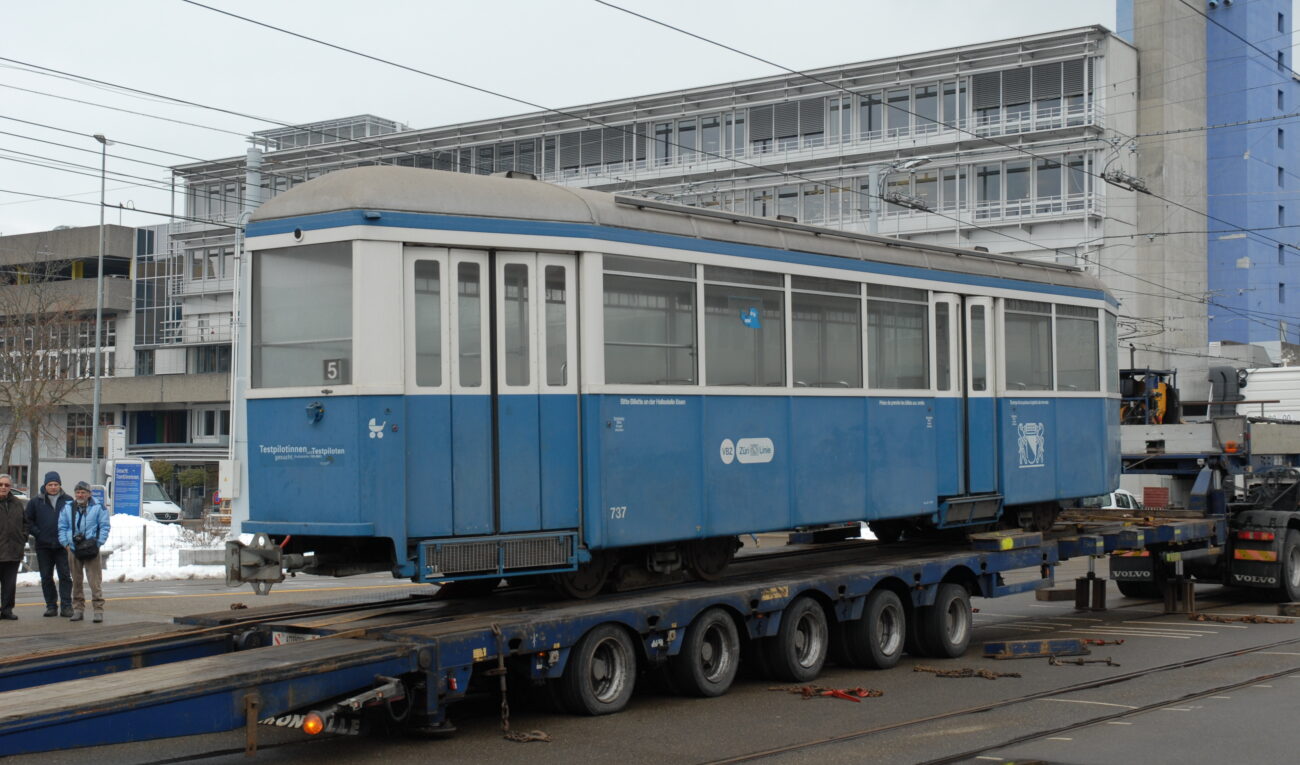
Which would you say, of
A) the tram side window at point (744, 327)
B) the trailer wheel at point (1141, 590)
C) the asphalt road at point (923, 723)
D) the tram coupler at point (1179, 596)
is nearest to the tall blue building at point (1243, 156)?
the trailer wheel at point (1141, 590)

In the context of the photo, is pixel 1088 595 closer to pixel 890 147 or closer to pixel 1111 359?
pixel 1111 359

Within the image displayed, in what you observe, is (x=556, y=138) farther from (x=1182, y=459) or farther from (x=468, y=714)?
(x=468, y=714)

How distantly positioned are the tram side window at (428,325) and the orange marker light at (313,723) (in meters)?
2.65

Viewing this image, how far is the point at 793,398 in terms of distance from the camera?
1300 centimetres

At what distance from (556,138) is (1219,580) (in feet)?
144

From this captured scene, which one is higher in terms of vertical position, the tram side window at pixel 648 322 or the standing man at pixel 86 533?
the tram side window at pixel 648 322

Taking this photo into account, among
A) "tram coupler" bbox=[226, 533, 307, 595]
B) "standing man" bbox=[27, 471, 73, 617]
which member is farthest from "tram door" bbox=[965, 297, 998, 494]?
"standing man" bbox=[27, 471, 73, 617]

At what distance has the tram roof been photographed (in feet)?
34.1

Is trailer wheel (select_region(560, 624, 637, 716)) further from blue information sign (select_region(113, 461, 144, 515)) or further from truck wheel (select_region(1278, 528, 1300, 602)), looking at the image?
blue information sign (select_region(113, 461, 144, 515))

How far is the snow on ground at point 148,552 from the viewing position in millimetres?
24016

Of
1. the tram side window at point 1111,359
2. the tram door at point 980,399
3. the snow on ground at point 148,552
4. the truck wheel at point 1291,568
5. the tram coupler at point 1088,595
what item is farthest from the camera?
the snow on ground at point 148,552

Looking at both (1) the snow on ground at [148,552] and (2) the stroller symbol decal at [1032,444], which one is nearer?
(2) the stroller symbol decal at [1032,444]

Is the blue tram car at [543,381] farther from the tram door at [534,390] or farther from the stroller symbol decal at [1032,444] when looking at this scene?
the stroller symbol decal at [1032,444]

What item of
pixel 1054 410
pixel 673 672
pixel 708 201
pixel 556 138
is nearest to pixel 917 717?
pixel 673 672
